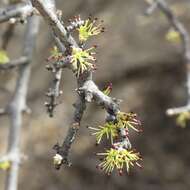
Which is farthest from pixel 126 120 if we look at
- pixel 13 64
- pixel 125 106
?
pixel 125 106

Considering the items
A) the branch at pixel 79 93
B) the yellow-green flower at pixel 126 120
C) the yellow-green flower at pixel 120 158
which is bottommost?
the yellow-green flower at pixel 120 158

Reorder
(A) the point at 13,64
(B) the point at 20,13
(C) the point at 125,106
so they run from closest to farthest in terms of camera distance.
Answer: (B) the point at 20,13, (A) the point at 13,64, (C) the point at 125,106

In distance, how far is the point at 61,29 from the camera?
1.51 m

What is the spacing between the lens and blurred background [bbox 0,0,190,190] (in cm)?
598

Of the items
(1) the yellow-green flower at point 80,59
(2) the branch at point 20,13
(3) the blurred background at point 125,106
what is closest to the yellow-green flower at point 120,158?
(1) the yellow-green flower at point 80,59

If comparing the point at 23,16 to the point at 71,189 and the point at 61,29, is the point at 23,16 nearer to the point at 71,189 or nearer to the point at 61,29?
the point at 61,29

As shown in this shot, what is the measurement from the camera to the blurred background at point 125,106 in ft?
19.6

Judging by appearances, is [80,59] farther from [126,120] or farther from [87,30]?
[126,120]

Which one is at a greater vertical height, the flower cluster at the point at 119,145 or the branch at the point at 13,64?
the branch at the point at 13,64

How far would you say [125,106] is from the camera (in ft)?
20.1

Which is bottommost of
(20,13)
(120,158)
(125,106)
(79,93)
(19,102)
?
→ (120,158)

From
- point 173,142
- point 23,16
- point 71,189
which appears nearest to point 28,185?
point 71,189

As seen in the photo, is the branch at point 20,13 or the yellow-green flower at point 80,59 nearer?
the yellow-green flower at point 80,59

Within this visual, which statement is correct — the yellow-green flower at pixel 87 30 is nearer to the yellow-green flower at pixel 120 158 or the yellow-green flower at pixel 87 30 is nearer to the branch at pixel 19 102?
the yellow-green flower at pixel 120 158
